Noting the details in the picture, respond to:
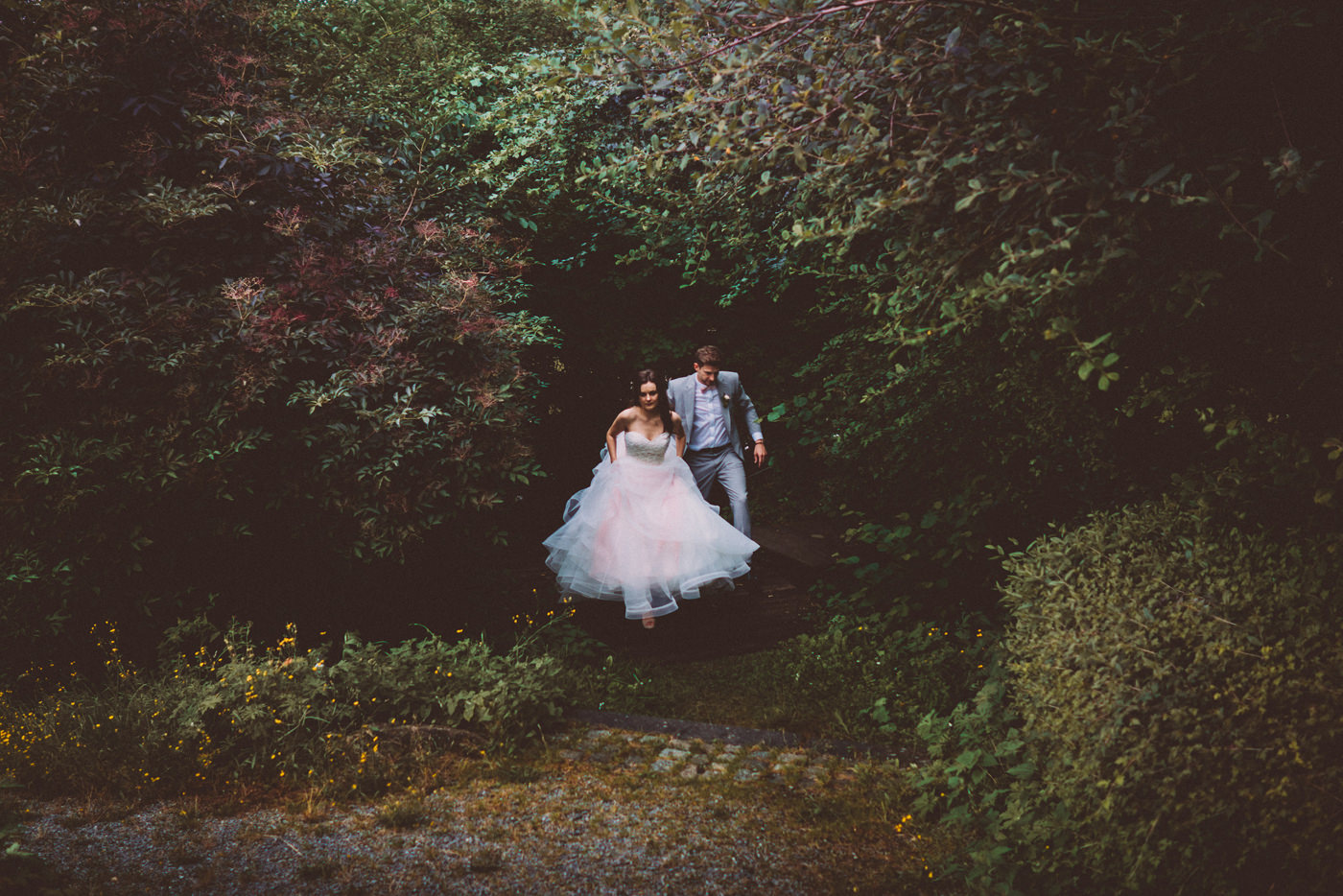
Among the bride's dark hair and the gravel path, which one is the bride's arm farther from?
the gravel path

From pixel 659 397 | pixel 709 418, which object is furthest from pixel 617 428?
pixel 709 418

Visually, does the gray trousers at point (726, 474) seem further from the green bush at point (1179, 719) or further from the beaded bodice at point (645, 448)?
the green bush at point (1179, 719)

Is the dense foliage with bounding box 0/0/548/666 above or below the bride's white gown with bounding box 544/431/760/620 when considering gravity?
above

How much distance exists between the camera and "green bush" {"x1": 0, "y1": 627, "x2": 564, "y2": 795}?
13.3ft

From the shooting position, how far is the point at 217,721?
4250mm

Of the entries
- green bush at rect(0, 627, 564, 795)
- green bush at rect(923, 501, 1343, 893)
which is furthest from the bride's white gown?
green bush at rect(923, 501, 1343, 893)

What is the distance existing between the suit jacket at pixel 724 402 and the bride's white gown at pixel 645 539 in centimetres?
49

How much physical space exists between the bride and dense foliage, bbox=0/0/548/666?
1225 mm

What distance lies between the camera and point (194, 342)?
15.6 ft

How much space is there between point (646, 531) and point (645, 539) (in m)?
0.07

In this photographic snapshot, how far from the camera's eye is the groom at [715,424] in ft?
23.8

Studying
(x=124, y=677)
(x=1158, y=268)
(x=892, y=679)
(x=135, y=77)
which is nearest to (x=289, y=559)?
(x=124, y=677)

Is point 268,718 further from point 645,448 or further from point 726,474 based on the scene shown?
point 726,474

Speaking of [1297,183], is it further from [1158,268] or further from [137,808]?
[137,808]
